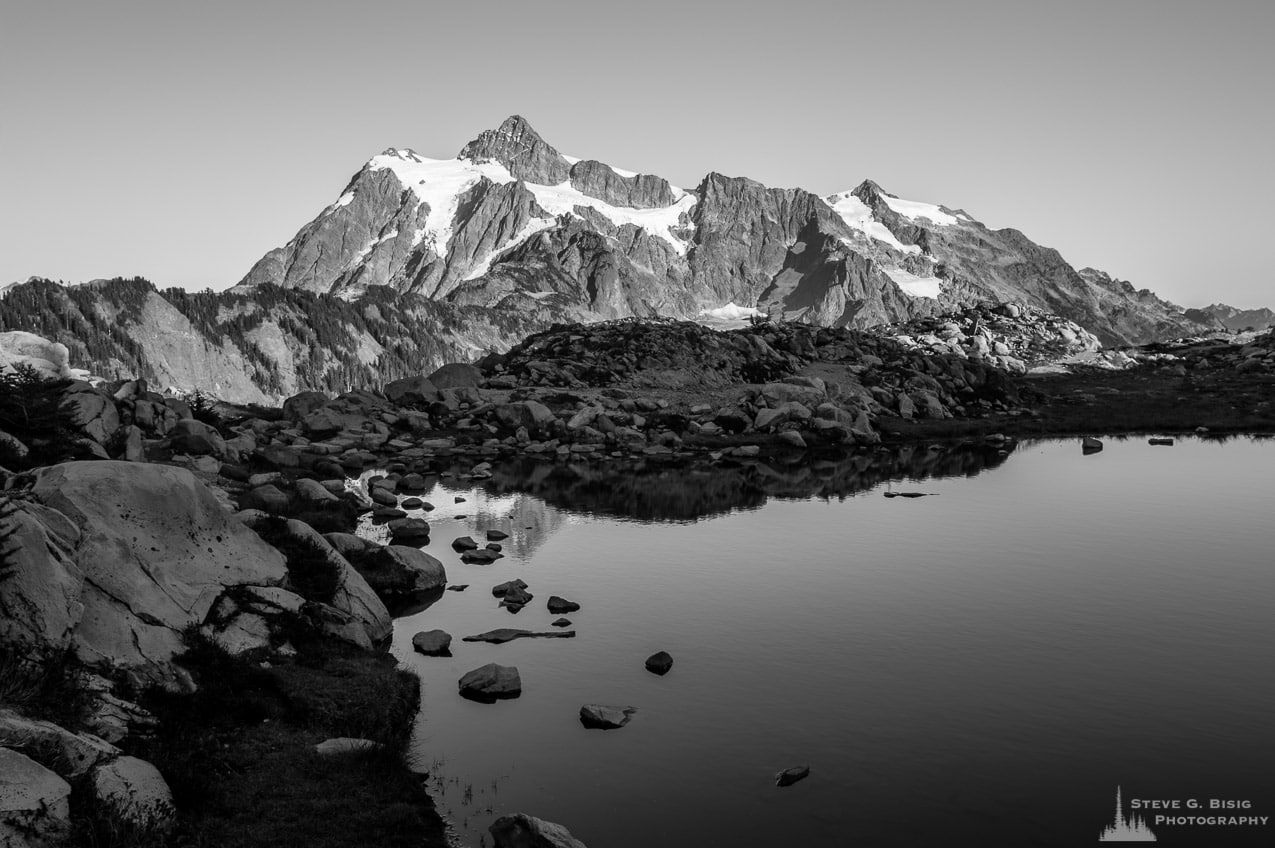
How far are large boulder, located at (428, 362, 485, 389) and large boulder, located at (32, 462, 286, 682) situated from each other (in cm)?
6383

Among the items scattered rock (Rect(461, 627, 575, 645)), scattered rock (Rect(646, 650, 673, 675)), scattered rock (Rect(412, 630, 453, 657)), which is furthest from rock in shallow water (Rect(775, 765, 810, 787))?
scattered rock (Rect(412, 630, 453, 657))

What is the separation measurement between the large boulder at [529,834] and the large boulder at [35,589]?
8556 mm

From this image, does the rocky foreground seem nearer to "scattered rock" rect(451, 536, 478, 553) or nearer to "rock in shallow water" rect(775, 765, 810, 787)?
"scattered rock" rect(451, 536, 478, 553)

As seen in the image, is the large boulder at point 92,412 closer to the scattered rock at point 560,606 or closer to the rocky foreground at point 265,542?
the rocky foreground at point 265,542

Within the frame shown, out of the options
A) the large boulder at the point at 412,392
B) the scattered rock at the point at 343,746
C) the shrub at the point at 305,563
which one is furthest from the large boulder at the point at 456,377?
the scattered rock at the point at 343,746

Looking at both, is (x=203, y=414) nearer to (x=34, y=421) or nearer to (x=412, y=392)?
(x=412, y=392)

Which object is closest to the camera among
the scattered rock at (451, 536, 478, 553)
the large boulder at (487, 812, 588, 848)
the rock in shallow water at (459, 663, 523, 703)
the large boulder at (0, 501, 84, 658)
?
the large boulder at (487, 812, 588, 848)

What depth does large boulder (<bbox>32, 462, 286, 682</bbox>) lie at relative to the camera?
17.8 metres

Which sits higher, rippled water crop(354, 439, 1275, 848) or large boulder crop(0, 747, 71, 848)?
large boulder crop(0, 747, 71, 848)

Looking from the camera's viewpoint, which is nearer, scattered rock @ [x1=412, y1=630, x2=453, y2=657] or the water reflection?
scattered rock @ [x1=412, y1=630, x2=453, y2=657]

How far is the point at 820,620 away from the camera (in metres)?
28.7

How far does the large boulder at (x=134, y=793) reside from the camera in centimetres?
1292

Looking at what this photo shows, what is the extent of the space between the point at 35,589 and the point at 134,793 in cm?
491

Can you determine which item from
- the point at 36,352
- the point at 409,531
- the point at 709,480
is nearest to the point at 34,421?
the point at 409,531
